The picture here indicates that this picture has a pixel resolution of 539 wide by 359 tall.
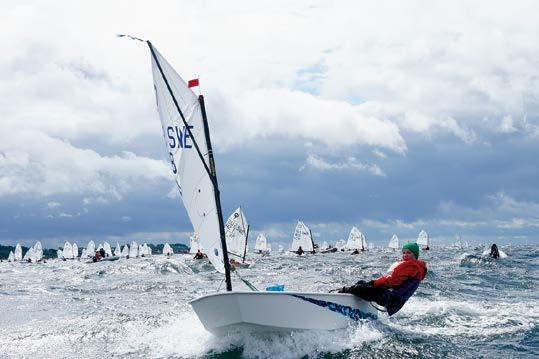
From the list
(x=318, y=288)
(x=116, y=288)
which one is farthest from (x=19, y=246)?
(x=318, y=288)

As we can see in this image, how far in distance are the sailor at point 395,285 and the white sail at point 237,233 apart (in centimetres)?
2842

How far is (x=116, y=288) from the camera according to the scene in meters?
24.7

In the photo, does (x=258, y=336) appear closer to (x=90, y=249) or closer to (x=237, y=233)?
(x=237, y=233)

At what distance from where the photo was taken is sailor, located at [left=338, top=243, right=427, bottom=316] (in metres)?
11.9

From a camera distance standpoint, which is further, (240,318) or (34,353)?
(34,353)

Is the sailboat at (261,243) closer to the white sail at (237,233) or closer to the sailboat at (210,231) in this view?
the white sail at (237,233)

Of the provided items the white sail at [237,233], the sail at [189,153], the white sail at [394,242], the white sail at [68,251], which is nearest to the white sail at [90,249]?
the white sail at [68,251]

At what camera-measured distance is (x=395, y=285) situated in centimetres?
1204

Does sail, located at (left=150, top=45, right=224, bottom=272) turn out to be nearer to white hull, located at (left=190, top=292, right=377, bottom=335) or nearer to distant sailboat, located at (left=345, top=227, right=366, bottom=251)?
white hull, located at (left=190, top=292, right=377, bottom=335)

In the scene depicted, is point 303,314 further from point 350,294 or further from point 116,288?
point 116,288

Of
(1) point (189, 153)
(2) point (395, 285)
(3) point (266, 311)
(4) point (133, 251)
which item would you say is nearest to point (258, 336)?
(3) point (266, 311)

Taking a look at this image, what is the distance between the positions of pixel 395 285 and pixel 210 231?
408cm

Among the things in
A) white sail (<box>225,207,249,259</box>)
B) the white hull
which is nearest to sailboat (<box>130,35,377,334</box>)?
the white hull

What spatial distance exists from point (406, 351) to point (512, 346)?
2381mm
